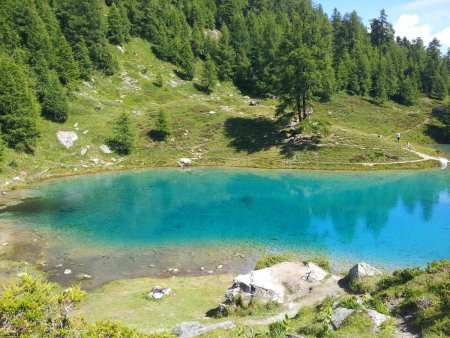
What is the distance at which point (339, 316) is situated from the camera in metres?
18.1

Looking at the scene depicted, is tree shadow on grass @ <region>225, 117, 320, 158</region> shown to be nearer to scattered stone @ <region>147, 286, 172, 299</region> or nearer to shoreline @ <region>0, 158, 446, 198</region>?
shoreline @ <region>0, 158, 446, 198</region>

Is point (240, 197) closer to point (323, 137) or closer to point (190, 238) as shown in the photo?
point (190, 238)

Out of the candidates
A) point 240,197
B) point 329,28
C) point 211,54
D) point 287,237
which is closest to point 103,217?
point 240,197

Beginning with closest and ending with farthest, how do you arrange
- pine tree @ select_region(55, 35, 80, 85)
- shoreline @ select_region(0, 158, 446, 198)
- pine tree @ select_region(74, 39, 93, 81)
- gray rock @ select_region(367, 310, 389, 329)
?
gray rock @ select_region(367, 310, 389, 329), shoreline @ select_region(0, 158, 446, 198), pine tree @ select_region(55, 35, 80, 85), pine tree @ select_region(74, 39, 93, 81)

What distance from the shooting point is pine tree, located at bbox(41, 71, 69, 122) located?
233 ft

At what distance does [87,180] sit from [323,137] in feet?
150

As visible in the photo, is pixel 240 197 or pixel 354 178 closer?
pixel 240 197

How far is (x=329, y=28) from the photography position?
13950 cm

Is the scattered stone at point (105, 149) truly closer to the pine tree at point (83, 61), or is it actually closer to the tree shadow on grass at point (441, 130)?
the pine tree at point (83, 61)

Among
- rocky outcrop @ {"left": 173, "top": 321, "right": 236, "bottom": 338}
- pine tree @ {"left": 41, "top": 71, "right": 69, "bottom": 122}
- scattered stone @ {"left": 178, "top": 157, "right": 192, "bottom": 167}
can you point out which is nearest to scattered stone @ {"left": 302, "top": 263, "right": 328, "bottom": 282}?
rocky outcrop @ {"left": 173, "top": 321, "right": 236, "bottom": 338}

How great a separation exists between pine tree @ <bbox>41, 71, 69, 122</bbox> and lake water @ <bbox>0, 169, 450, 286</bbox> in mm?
17560

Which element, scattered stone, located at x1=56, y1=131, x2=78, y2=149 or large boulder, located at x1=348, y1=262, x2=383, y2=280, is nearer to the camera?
large boulder, located at x1=348, y1=262, x2=383, y2=280

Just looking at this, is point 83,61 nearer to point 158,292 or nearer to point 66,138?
point 66,138

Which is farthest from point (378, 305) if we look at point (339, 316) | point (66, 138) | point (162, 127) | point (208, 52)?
point (208, 52)
